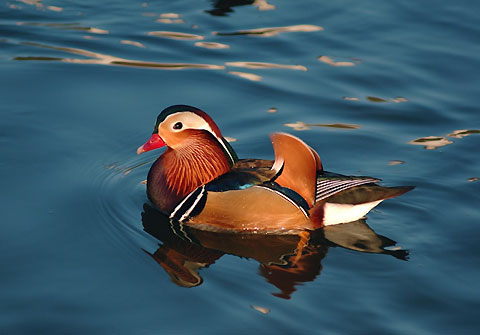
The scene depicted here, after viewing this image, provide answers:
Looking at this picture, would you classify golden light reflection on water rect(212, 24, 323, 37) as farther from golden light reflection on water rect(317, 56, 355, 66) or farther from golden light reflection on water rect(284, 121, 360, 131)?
golden light reflection on water rect(284, 121, 360, 131)

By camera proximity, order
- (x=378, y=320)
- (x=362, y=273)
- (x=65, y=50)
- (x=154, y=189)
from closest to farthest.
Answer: (x=378, y=320) < (x=362, y=273) < (x=154, y=189) < (x=65, y=50)

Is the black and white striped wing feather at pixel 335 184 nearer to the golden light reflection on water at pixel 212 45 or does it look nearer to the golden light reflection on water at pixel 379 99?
the golden light reflection on water at pixel 379 99

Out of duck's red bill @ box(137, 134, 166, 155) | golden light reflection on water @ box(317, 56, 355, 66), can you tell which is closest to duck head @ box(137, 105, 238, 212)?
duck's red bill @ box(137, 134, 166, 155)

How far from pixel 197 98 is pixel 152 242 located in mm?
2932

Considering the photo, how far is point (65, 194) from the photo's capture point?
24.4ft

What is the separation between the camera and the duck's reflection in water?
6.34 metres

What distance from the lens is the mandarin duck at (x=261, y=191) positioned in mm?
6895

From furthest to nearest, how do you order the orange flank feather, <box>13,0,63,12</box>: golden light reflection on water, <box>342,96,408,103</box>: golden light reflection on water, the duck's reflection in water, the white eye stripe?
<box>13,0,63,12</box>: golden light reflection on water
<box>342,96,408,103</box>: golden light reflection on water
the white eye stripe
the orange flank feather
the duck's reflection in water

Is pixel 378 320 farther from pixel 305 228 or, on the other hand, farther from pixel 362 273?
pixel 305 228

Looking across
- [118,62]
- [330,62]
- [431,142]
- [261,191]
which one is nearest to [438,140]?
[431,142]

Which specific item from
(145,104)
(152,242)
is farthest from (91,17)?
(152,242)

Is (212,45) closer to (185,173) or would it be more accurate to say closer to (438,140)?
(438,140)

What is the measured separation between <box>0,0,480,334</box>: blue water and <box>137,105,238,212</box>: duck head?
0.32 meters

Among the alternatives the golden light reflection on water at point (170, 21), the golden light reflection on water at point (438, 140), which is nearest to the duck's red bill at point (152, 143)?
the golden light reflection on water at point (438, 140)
